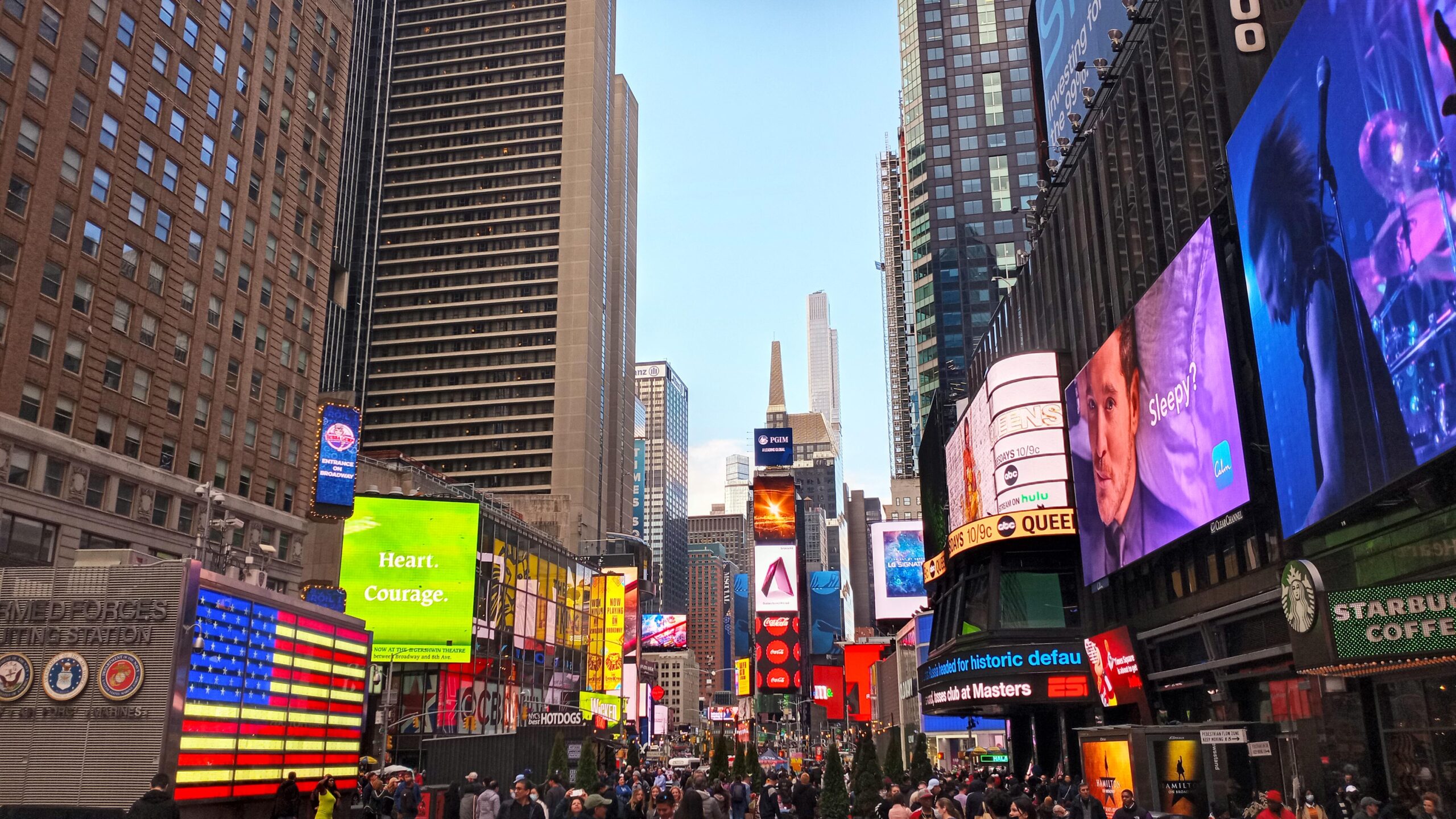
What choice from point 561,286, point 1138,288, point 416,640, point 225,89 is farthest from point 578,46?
point 1138,288

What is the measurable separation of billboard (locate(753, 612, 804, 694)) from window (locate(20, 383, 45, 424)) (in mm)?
100510

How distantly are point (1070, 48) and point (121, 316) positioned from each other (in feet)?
148

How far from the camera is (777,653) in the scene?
442ft

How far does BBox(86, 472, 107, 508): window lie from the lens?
147 ft

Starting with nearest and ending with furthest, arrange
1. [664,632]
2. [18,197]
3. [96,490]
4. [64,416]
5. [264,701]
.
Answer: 1. [264,701]
2. [18,197]
3. [64,416]
4. [96,490]
5. [664,632]

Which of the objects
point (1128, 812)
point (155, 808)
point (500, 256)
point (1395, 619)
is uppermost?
point (500, 256)

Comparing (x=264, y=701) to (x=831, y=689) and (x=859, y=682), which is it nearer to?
(x=859, y=682)

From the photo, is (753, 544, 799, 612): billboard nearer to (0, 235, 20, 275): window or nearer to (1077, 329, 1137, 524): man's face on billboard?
(1077, 329, 1137, 524): man's face on billboard

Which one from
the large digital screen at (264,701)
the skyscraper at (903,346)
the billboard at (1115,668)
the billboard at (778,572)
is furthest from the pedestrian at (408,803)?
the skyscraper at (903,346)

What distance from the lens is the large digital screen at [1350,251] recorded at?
17141 millimetres

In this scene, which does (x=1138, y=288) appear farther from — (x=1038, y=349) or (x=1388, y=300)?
(x=1388, y=300)

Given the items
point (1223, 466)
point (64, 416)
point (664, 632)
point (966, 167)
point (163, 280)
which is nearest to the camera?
point (1223, 466)

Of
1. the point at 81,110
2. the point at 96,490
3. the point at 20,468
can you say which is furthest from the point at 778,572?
the point at 20,468

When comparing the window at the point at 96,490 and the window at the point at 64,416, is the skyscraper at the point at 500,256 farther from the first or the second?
the window at the point at 64,416
